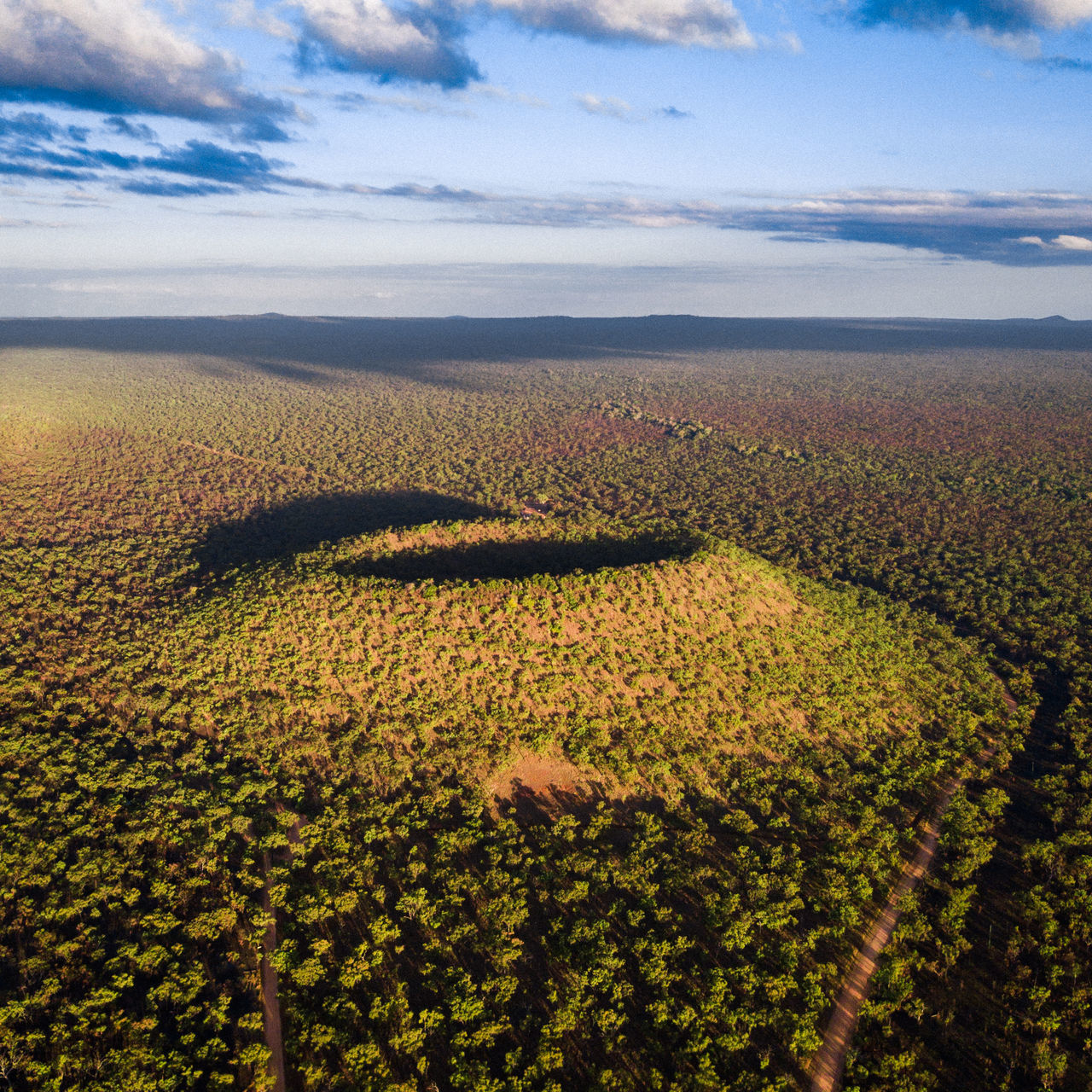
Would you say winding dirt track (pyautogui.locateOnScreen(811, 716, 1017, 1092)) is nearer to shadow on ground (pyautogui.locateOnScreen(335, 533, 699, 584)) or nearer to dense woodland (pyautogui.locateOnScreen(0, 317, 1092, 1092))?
dense woodland (pyautogui.locateOnScreen(0, 317, 1092, 1092))

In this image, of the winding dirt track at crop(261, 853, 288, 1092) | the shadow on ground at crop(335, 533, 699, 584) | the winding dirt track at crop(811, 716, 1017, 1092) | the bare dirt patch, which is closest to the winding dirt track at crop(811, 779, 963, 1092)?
the winding dirt track at crop(811, 716, 1017, 1092)

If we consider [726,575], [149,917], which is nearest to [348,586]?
[149,917]

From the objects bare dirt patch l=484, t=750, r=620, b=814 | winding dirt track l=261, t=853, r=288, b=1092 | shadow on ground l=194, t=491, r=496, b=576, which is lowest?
winding dirt track l=261, t=853, r=288, b=1092

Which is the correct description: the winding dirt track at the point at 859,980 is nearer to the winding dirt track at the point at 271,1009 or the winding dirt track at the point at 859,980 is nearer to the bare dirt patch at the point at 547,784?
the bare dirt patch at the point at 547,784

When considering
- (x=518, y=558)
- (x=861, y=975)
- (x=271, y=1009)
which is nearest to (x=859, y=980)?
(x=861, y=975)

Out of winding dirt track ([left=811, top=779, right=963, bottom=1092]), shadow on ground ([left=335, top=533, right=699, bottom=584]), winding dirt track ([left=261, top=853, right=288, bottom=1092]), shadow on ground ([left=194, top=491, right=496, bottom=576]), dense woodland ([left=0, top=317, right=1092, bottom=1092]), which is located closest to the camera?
winding dirt track ([left=261, top=853, right=288, bottom=1092])

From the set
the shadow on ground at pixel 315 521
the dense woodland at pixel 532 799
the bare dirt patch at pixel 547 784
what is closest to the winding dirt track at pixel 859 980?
the dense woodland at pixel 532 799

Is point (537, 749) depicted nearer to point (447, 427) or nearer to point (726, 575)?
point (726, 575)
